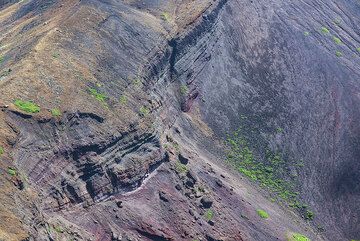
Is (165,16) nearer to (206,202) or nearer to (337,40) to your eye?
(206,202)

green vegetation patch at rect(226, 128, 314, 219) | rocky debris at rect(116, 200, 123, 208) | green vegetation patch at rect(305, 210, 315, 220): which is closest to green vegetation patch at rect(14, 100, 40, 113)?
rocky debris at rect(116, 200, 123, 208)

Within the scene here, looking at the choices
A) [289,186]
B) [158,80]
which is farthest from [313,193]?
[158,80]

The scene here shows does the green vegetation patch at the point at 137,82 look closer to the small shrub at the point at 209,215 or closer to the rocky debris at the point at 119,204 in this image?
the rocky debris at the point at 119,204

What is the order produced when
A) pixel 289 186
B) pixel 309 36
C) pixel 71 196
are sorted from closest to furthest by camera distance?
pixel 71 196 < pixel 289 186 < pixel 309 36

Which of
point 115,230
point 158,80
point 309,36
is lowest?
point 115,230

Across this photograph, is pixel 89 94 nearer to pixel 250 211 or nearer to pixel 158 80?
pixel 158 80
